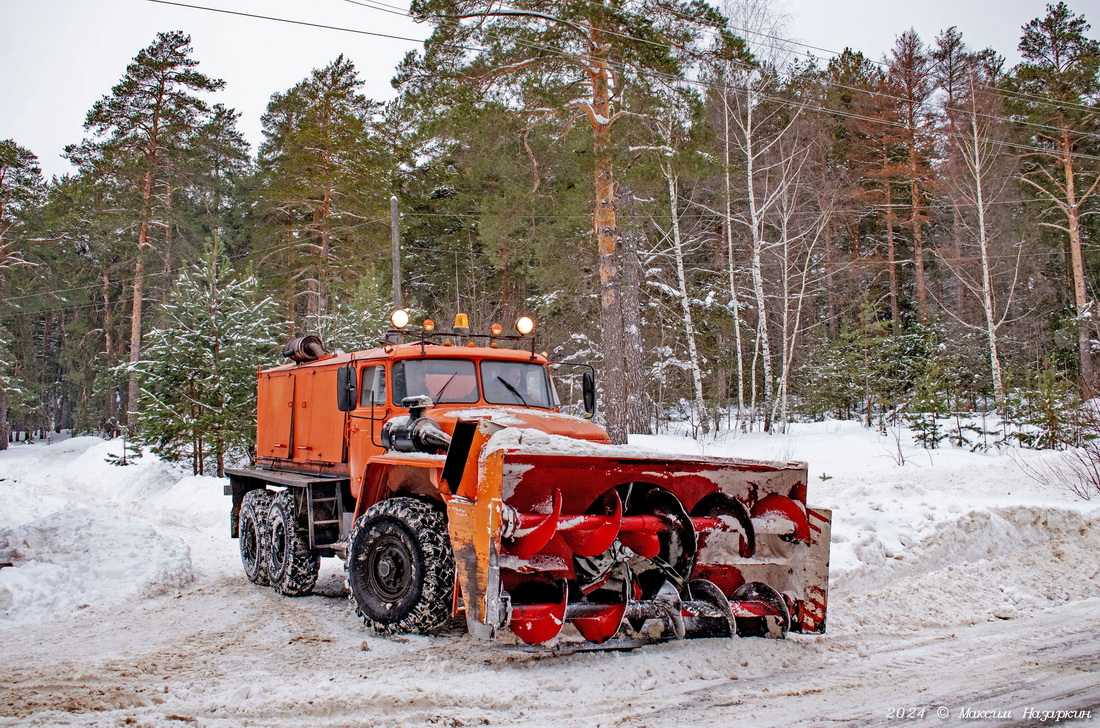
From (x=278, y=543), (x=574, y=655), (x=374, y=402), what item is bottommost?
(x=574, y=655)

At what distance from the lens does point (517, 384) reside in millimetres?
6898

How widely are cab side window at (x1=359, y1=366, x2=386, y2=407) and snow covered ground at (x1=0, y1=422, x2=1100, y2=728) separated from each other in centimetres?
184

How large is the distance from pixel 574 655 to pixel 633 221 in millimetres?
16045

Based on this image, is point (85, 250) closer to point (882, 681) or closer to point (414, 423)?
point (414, 423)

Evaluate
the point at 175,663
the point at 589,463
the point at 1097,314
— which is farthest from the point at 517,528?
the point at 1097,314

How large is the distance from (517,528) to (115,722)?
2186mm

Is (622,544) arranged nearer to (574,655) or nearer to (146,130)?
(574,655)

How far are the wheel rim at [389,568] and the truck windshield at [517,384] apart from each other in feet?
5.55

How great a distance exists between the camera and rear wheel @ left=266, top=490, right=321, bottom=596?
691cm

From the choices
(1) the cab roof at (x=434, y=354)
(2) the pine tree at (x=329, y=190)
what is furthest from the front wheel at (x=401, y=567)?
(2) the pine tree at (x=329, y=190)

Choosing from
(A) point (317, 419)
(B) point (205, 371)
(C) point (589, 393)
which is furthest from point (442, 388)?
(B) point (205, 371)

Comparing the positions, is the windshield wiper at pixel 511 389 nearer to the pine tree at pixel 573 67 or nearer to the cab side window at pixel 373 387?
the cab side window at pixel 373 387

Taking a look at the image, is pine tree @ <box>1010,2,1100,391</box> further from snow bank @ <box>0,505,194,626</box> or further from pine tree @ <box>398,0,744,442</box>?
snow bank @ <box>0,505,194,626</box>

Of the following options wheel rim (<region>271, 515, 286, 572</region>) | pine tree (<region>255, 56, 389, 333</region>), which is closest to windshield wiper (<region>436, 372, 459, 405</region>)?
wheel rim (<region>271, 515, 286, 572</region>)
